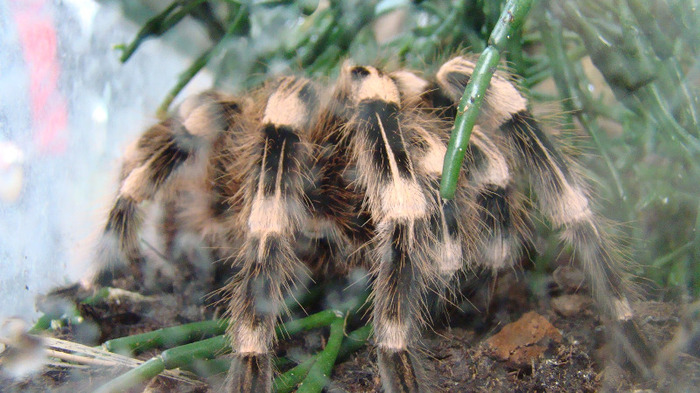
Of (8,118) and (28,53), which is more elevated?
(28,53)

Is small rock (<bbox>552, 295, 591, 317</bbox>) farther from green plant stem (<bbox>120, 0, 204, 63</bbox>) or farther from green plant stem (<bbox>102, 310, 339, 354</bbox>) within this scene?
green plant stem (<bbox>120, 0, 204, 63</bbox>)

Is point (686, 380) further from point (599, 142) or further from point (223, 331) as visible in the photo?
point (223, 331)

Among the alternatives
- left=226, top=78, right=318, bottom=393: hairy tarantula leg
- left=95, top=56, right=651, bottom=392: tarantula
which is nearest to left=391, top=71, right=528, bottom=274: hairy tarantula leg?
left=95, top=56, right=651, bottom=392: tarantula

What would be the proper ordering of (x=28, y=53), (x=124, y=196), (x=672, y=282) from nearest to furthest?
1. (x=672, y=282)
2. (x=28, y=53)
3. (x=124, y=196)

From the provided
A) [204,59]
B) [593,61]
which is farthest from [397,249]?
[204,59]

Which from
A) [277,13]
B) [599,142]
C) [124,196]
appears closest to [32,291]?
[124,196]

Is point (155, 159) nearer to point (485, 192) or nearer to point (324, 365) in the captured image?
point (324, 365)
